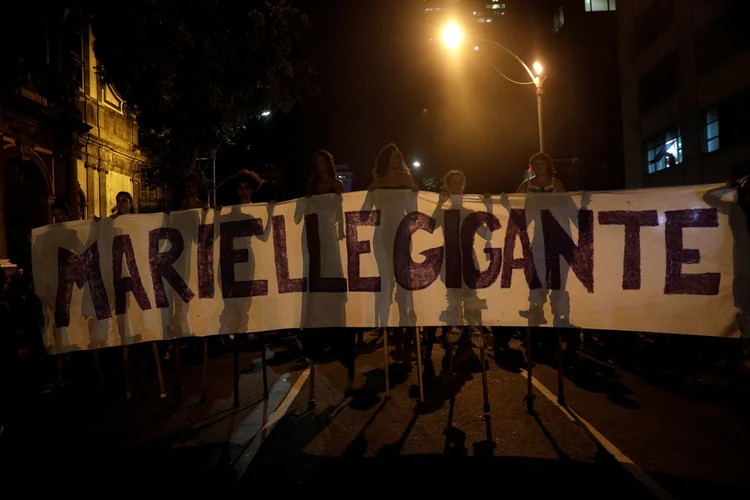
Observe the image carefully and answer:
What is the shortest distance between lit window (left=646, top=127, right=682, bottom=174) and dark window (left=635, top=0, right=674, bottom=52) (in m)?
4.72

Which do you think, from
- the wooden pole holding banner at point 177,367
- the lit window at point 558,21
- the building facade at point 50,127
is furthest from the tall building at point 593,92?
the wooden pole holding banner at point 177,367

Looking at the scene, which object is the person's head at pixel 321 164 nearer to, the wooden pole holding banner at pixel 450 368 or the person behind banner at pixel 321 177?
the person behind banner at pixel 321 177

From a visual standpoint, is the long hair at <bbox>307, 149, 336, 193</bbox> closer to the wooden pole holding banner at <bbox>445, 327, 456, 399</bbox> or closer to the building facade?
the wooden pole holding banner at <bbox>445, 327, 456, 399</bbox>

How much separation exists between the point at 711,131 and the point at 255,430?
2230 centimetres

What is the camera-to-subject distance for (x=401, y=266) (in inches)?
200

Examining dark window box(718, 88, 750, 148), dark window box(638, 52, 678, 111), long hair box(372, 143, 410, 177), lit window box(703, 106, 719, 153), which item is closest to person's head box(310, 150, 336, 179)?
long hair box(372, 143, 410, 177)

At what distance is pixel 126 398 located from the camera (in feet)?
19.4

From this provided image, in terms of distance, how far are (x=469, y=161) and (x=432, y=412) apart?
145 feet

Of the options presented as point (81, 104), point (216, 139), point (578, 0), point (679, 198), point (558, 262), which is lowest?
point (558, 262)

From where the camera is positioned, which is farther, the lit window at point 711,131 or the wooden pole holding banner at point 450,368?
the lit window at point 711,131

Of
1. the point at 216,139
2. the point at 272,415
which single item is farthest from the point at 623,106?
the point at 272,415

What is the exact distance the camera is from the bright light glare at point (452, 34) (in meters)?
13.3

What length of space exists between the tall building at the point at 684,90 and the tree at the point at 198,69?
15835mm

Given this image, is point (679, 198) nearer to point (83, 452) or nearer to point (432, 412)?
point (432, 412)
